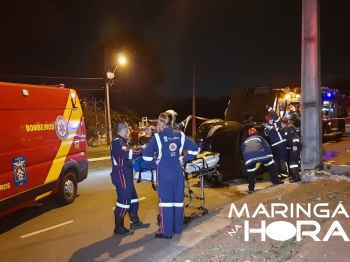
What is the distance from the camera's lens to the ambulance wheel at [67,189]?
7969 mm

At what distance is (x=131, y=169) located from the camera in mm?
5941

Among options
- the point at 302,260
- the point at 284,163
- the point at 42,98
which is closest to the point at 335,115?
the point at 284,163

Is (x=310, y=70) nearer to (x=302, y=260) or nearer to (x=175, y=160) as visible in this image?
(x=175, y=160)

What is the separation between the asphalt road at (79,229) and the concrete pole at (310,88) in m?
2.06

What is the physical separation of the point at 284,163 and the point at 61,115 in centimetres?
543

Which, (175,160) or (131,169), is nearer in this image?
(175,160)

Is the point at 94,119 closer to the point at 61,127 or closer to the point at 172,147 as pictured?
the point at 61,127

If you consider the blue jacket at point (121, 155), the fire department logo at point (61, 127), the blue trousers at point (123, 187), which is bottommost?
the blue trousers at point (123, 187)

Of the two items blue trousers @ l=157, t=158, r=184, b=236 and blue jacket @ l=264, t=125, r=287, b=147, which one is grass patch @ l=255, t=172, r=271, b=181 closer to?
blue jacket @ l=264, t=125, r=287, b=147

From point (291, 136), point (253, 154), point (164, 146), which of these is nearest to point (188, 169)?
point (164, 146)

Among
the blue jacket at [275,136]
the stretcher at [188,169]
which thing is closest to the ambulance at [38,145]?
the stretcher at [188,169]

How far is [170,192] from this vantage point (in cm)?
530

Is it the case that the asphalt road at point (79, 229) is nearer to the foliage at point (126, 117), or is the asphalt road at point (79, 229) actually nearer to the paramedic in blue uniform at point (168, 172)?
the paramedic in blue uniform at point (168, 172)

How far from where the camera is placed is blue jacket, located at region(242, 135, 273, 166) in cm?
856
